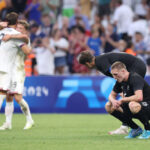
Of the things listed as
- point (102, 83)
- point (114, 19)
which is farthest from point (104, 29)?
point (102, 83)

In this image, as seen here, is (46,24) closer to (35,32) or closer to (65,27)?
(65,27)

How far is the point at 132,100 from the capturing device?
27.6ft

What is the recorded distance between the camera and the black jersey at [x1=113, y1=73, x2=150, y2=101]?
8414 mm

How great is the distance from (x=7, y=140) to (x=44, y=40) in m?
10.1

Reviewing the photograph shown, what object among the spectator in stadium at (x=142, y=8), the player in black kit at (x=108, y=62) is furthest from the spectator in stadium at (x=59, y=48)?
the player in black kit at (x=108, y=62)

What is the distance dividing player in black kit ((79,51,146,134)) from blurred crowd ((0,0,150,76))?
7.54 m

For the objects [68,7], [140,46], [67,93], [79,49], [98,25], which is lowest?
[67,93]

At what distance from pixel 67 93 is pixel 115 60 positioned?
7184mm

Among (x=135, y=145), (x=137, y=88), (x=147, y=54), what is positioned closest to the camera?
(x=135, y=145)

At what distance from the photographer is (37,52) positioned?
18.5 meters

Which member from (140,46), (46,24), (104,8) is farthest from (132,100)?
(104,8)

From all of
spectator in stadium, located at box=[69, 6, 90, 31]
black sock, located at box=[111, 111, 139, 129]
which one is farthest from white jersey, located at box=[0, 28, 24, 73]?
spectator in stadium, located at box=[69, 6, 90, 31]

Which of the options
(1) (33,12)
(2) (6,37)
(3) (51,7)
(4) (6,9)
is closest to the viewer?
(2) (6,37)

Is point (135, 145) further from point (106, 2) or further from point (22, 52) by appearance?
point (106, 2)
